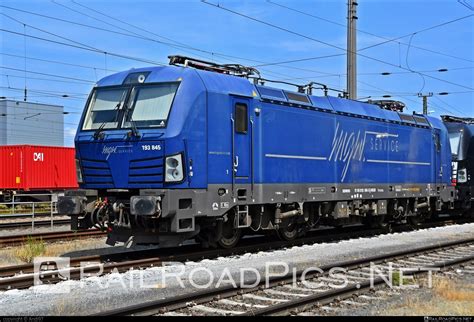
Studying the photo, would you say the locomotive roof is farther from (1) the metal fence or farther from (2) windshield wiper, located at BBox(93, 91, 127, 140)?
(1) the metal fence

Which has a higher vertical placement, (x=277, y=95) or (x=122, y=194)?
(x=277, y=95)

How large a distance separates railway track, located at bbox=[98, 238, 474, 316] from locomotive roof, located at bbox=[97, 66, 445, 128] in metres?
4.12

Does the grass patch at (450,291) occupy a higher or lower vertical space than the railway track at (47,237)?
lower

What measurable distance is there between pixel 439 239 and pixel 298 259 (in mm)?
6095

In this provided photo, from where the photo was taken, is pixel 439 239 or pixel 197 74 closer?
pixel 197 74

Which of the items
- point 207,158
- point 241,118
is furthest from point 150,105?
point 241,118

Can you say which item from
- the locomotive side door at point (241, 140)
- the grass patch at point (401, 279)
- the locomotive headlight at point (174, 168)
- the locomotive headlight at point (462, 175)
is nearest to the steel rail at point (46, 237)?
the locomotive headlight at point (174, 168)

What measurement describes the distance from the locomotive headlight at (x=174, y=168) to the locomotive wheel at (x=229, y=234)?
196 cm

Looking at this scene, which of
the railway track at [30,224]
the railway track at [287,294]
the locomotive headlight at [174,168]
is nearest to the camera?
the railway track at [287,294]

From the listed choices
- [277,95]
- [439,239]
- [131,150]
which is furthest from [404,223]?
[131,150]

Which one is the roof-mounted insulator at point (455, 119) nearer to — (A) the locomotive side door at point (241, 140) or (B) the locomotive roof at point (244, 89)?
(B) the locomotive roof at point (244, 89)

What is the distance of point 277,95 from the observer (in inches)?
530

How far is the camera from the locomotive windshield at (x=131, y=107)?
11055 mm

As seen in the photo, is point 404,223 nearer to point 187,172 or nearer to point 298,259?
point 298,259
